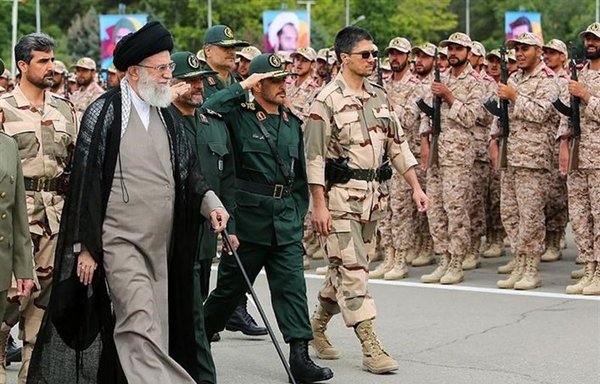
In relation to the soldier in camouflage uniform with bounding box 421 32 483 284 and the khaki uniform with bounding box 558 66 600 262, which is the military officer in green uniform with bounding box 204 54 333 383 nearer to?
the khaki uniform with bounding box 558 66 600 262

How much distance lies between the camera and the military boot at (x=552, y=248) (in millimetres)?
14430

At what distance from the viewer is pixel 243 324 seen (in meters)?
10.3

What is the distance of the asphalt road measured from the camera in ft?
28.7

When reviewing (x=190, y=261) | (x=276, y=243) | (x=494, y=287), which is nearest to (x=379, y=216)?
(x=276, y=243)

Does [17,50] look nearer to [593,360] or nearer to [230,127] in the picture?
[230,127]

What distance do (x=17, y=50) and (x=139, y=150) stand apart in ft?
5.90

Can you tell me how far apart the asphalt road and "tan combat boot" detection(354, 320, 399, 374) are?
2.4 inches

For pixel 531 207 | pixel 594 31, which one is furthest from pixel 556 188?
pixel 594 31

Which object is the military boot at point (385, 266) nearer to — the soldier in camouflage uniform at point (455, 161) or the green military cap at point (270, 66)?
the soldier in camouflage uniform at point (455, 161)

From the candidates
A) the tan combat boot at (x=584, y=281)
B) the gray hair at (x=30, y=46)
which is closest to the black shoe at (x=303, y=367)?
the gray hair at (x=30, y=46)

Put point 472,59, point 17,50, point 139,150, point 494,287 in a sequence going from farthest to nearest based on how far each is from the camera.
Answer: point 472,59, point 494,287, point 17,50, point 139,150

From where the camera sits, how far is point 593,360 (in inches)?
357

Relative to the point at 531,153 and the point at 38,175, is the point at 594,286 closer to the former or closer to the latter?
the point at 531,153

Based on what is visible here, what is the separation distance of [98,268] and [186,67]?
6.04 ft
